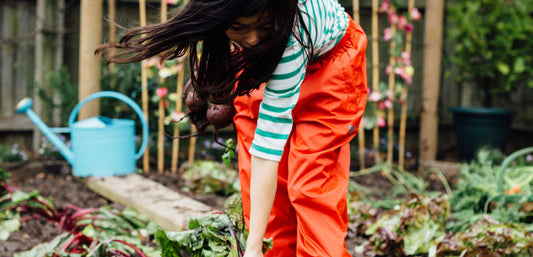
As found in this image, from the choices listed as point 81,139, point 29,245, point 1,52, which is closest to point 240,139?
point 29,245

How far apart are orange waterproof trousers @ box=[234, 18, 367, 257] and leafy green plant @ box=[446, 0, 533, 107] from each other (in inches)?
106

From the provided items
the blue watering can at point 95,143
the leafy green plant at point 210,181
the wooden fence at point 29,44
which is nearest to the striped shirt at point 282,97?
the leafy green plant at point 210,181

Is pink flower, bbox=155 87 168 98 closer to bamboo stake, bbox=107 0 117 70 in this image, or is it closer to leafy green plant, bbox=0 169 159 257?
bamboo stake, bbox=107 0 117 70

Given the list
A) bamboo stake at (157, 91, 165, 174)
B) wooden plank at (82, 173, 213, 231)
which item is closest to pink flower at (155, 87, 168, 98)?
bamboo stake at (157, 91, 165, 174)

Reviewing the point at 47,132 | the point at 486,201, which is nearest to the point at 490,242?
the point at 486,201

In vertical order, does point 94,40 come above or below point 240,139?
above

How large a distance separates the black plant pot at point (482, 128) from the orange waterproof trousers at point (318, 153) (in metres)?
2.74

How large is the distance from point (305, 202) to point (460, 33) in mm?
3128

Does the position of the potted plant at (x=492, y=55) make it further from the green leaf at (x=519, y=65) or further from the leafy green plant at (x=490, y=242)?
the leafy green plant at (x=490, y=242)

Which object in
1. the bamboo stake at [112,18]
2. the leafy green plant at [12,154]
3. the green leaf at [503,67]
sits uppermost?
the bamboo stake at [112,18]

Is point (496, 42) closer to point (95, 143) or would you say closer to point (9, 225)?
point (95, 143)

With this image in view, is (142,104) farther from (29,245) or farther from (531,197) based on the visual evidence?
(531,197)

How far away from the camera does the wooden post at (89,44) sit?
3404 mm

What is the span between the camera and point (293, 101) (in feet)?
4.47
